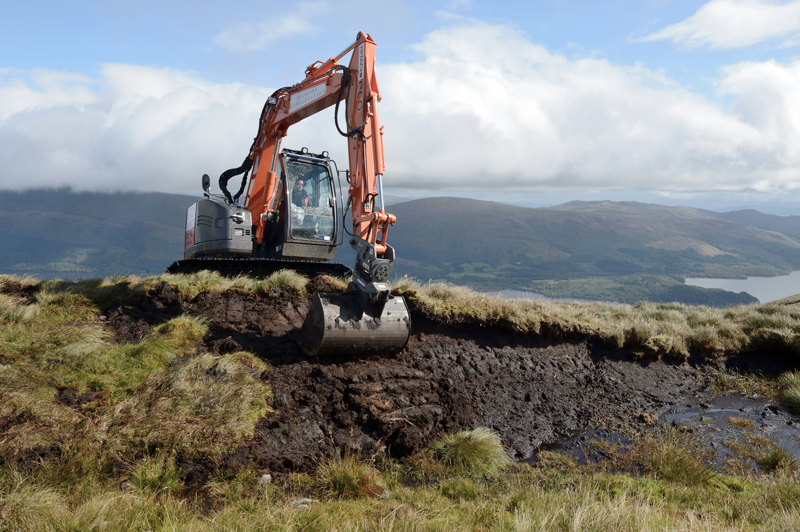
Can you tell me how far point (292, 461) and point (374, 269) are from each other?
2587 millimetres

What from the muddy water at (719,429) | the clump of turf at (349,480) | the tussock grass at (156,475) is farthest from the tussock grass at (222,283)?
the muddy water at (719,429)

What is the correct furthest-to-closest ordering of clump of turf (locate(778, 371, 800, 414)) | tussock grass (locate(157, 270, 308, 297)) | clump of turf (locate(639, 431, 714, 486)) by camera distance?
tussock grass (locate(157, 270, 308, 297)) < clump of turf (locate(778, 371, 800, 414)) < clump of turf (locate(639, 431, 714, 486))

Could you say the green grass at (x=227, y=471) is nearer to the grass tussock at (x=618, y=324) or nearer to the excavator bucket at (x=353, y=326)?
the excavator bucket at (x=353, y=326)

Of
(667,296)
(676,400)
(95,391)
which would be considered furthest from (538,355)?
(667,296)

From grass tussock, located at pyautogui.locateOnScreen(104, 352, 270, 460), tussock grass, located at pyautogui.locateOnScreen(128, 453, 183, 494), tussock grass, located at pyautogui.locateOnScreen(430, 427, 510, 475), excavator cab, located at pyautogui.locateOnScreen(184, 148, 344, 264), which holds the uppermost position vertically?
excavator cab, located at pyautogui.locateOnScreen(184, 148, 344, 264)

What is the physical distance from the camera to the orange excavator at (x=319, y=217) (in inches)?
255

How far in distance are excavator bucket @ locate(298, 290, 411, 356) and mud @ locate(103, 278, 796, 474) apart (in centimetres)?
24

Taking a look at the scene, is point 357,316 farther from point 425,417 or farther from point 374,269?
point 425,417

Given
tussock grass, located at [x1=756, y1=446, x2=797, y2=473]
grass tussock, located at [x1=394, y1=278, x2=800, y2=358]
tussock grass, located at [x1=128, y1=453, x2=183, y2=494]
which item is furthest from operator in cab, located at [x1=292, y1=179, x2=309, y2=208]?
tussock grass, located at [x1=756, y1=446, x2=797, y2=473]

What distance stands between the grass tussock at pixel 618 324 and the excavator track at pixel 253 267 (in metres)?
2.37

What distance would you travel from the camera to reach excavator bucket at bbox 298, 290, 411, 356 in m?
6.31

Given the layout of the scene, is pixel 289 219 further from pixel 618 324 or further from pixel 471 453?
pixel 618 324

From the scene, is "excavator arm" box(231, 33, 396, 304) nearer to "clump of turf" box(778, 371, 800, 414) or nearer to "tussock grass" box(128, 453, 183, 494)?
"tussock grass" box(128, 453, 183, 494)

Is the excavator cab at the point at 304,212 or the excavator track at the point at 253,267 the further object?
the excavator cab at the point at 304,212
